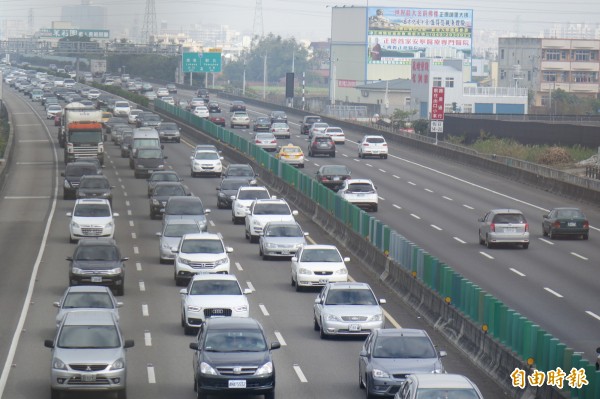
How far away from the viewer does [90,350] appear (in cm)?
2312

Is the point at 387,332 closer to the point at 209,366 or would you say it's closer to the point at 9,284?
the point at 209,366

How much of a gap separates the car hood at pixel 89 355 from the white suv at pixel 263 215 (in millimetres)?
24414

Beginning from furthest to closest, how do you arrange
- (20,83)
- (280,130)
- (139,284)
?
(20,83)
(280,130)
(139,284)

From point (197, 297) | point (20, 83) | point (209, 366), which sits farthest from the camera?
point (20, 83)

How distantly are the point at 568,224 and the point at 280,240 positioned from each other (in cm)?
1247

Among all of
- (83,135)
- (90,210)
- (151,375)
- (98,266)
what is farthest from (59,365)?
(83,135)

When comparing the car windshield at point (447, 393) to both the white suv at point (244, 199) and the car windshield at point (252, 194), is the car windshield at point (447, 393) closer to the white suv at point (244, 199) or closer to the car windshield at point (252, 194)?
the white suv at point (244, 199)

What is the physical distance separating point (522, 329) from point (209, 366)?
583 cm

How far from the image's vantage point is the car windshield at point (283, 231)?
43.8 m

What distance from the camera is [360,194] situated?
56.7 metres

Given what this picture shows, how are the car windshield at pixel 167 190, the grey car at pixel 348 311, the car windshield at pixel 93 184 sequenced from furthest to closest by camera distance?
the car windshield at pixel 93 184 < the car windshield at pixel 167 190 < the grey car at pixel 348 311

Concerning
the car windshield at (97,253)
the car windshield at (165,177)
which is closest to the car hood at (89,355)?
the car windshield at (97,253)

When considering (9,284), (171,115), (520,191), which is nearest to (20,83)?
(171,115)

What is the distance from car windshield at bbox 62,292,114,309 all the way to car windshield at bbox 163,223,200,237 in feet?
41.8
